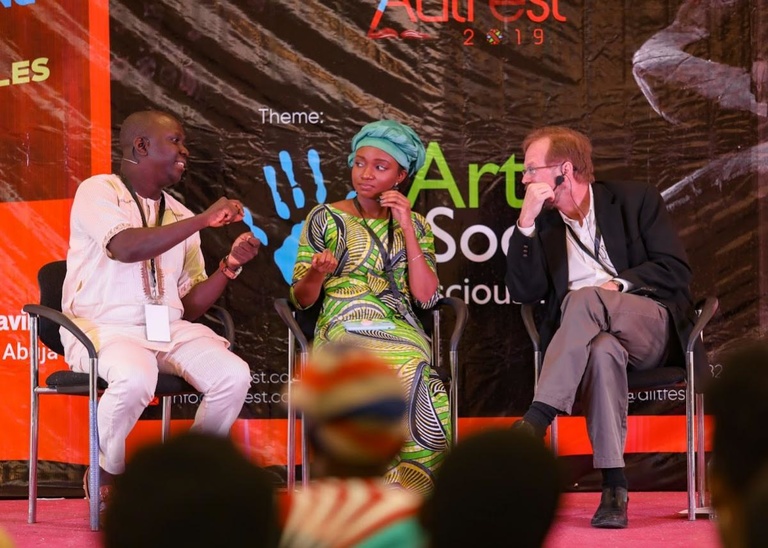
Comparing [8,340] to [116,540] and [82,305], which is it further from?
[116,540]

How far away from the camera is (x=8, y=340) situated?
161 inches

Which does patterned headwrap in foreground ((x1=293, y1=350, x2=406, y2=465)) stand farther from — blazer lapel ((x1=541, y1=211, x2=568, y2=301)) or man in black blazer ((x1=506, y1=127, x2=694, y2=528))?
blazer lapel ((x1=541, y1=211, x2=568, y2=301))

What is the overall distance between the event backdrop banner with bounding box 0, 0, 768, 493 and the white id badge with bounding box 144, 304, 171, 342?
2.22 ft

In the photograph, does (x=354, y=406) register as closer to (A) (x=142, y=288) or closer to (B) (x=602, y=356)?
(B) (x=602, y=356)

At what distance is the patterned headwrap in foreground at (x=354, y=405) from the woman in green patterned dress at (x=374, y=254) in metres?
2.80

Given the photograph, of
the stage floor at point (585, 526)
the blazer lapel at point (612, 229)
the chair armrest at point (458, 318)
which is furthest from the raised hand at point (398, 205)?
the stage floor at point (585, 526)

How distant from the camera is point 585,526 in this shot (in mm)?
3295

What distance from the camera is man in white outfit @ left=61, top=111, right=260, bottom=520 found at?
3299mm

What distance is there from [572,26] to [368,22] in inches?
32.9

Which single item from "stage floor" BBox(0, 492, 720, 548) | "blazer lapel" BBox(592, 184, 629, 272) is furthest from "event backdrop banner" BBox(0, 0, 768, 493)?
"blazer lapel" BBox(592, 184, 629, 272)

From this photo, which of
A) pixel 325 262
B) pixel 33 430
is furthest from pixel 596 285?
pixel 33 430

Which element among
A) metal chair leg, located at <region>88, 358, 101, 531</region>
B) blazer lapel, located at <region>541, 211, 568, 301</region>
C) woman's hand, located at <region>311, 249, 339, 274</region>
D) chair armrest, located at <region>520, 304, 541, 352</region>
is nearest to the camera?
metal chair leg, located at <region>88, 358, 101, 531</region>

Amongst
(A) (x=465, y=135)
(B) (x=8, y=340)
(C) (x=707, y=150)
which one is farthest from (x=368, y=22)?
(B) (x=8, y=340)

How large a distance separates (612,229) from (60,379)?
198cm
